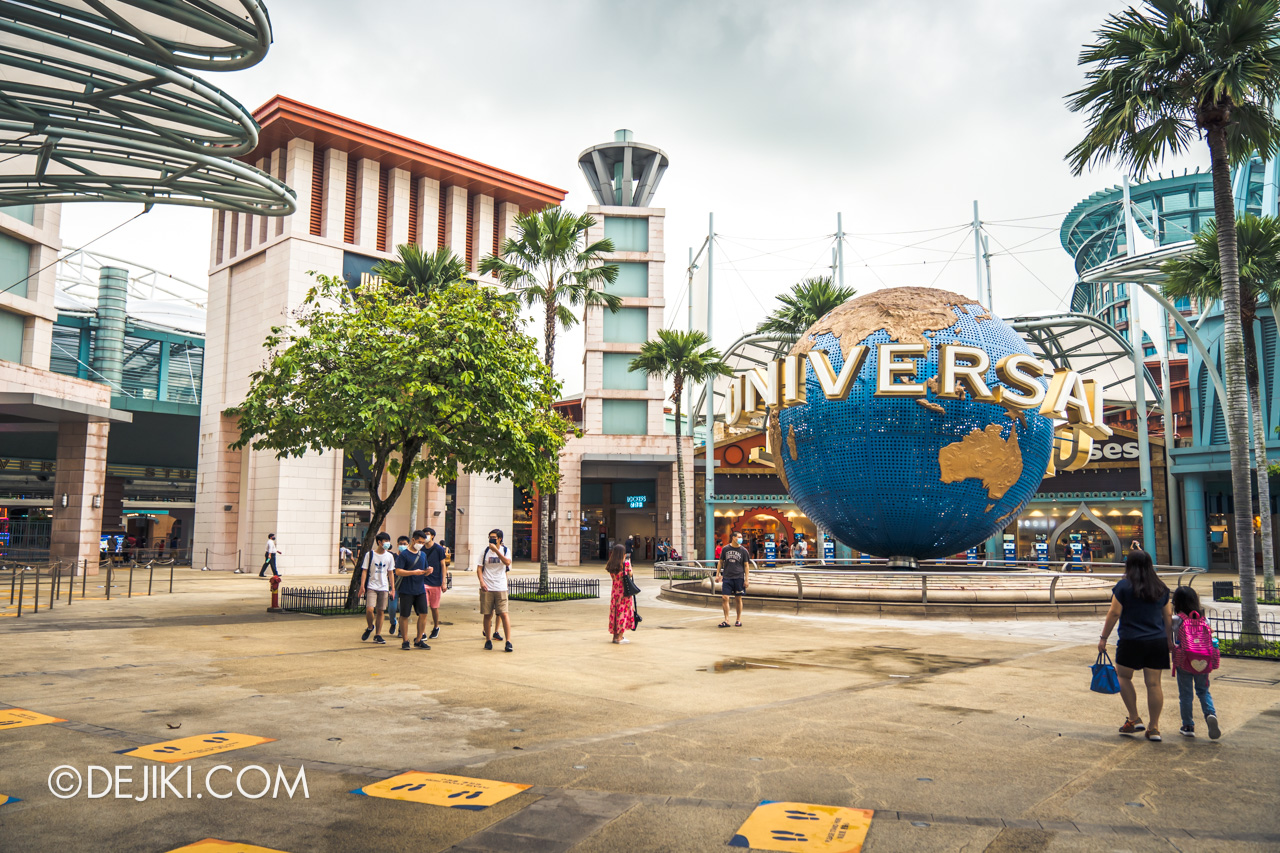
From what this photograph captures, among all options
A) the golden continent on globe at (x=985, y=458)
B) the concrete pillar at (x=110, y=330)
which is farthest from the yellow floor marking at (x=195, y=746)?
the concrete pillar at (x=110, y=330)

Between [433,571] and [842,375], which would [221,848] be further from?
[842,375]

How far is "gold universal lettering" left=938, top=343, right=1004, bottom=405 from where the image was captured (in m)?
17.9

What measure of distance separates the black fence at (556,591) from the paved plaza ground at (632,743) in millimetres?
8495

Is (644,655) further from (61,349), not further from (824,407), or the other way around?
(61,349)

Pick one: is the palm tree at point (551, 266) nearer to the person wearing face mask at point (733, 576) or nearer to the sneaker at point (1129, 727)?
the person wearing face mask at point (733, 576)

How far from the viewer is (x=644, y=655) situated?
11.6 meters

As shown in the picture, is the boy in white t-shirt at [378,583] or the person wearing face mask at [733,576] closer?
the boy in white t-shirt at [378,583]

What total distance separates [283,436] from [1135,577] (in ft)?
51.2

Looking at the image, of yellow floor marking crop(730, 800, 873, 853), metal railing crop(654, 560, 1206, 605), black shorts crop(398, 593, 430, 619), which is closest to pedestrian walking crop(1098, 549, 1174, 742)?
yellow floor marking crop(730, 800, 873, 853)

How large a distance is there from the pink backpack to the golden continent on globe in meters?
11.3

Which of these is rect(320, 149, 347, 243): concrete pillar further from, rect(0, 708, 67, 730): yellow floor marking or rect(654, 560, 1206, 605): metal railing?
rect(0, 708, 67, 730): yellow floor marking

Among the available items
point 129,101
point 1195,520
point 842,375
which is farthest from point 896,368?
point 1195,520

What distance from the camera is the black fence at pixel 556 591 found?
21.2 metres

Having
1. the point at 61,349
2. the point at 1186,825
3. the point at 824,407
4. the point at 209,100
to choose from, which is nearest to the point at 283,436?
the point at 209,100
